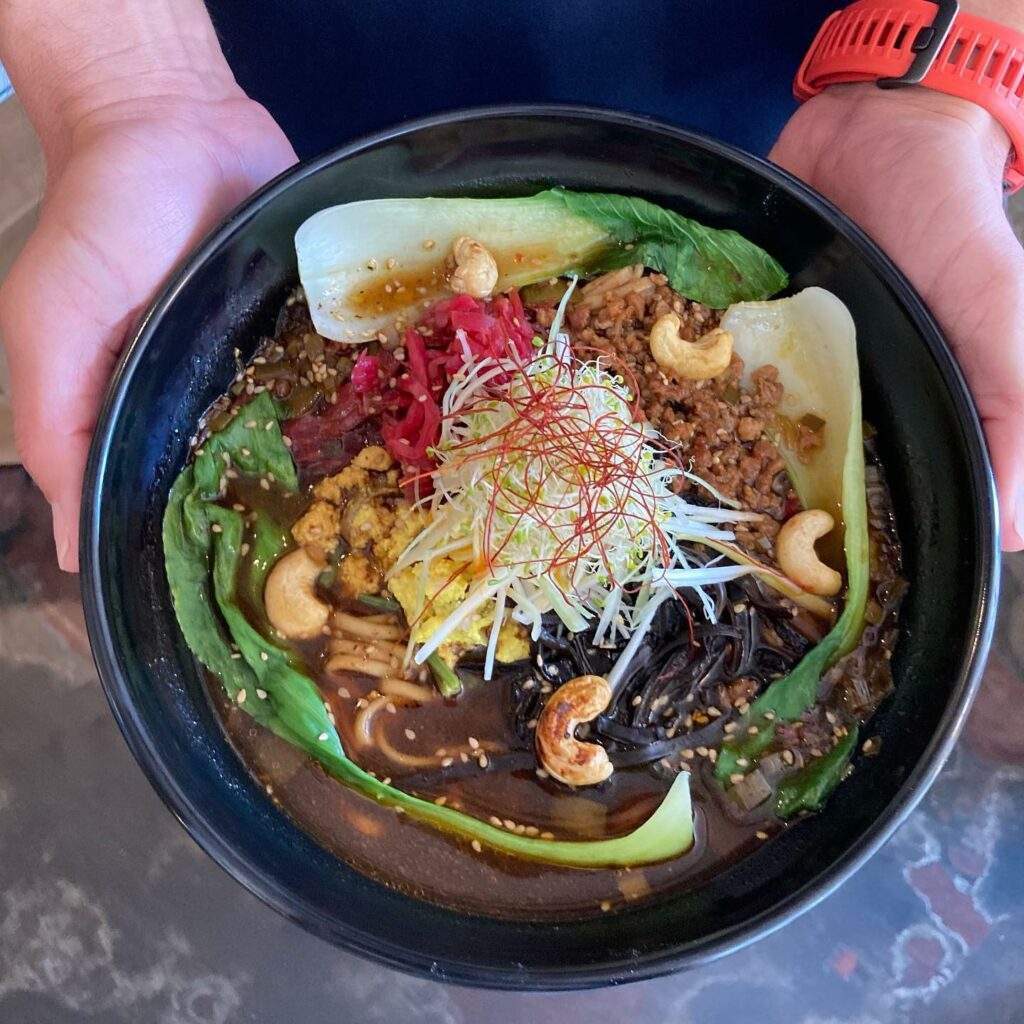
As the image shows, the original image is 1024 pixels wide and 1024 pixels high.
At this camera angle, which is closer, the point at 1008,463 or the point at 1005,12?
the point at 1008,463

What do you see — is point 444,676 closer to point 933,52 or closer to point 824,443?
point 824,443

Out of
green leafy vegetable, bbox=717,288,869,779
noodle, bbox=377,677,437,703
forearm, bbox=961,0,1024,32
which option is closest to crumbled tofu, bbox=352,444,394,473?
noodle, bbox=377,677,437,703

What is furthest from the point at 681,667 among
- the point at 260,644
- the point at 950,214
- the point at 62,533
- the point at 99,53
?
the point at 99,53

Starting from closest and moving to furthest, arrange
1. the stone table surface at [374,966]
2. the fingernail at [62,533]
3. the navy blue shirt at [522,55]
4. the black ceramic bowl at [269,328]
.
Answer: the black ceramic bowl at [269,328]
the fingernail at [62,533]
the navy blue shirt at [522,55]
the stone table surface at [374,966]

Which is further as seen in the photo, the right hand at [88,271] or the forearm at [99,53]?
the forearm at [99,53]

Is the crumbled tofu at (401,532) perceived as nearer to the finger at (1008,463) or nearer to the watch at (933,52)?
the finger at (1008,463)

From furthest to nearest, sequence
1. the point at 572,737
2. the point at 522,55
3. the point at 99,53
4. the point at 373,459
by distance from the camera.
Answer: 1. the point at 522,55
2. the point at 99,53
3. the point at 373,459
4. the point at 572,737

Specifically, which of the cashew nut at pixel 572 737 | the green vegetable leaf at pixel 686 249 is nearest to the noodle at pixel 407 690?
the cashew nut at pixel 572 737

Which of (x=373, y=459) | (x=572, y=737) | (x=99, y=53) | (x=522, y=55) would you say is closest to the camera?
(x=572, y=737)
